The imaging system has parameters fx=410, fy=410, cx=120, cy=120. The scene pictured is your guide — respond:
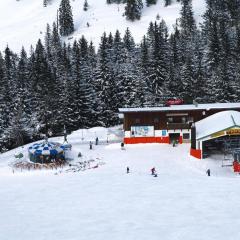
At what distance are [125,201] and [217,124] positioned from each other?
66.8 feet

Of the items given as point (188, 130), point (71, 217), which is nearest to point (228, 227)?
point (71, 217)

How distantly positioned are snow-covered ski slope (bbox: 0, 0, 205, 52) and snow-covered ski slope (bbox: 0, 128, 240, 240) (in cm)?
10379

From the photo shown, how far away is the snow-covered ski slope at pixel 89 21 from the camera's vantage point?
506ft

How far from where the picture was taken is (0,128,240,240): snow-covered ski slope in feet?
77.2

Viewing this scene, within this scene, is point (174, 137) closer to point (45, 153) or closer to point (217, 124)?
point (217, 124)

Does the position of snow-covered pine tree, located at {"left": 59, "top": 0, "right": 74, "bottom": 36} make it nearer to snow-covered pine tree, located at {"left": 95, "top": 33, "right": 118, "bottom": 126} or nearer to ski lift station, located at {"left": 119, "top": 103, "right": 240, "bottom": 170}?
snow-covered pine tree, located at {"left": 95, "top": 33, "right": 118, "bottom": 126}

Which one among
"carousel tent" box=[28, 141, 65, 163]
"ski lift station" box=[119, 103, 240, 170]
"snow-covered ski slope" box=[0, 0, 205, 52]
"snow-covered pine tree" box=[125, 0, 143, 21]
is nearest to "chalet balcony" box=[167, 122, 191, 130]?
"ski lift station" box=[119, 103, 240, 170]

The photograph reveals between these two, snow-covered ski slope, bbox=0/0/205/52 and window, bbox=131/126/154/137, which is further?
snow-covered ski slope, bbox=0/0/205/52

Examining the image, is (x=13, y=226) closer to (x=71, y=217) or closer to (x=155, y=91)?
(x=71, y=217)

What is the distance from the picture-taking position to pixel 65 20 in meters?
164

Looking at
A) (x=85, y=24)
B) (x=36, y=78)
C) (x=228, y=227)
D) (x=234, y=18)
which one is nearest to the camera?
(x=228, y=227)

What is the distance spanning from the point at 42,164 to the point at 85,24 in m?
132

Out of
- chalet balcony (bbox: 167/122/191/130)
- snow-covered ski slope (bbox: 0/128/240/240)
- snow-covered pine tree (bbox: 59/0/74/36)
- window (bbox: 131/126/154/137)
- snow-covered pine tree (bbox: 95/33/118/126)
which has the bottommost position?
snow-covered ski slope (bbox: 0/128/240/240)

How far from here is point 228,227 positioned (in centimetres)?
→ 2358
